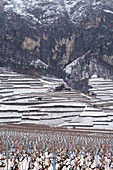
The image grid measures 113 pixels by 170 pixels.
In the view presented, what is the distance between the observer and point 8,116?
40906 millimetres

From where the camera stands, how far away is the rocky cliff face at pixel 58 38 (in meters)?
92.3

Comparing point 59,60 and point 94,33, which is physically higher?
point 94,33

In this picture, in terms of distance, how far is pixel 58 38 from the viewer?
105 metres

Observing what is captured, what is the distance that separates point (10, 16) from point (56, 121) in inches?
2867

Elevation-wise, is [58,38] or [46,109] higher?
[58,38]

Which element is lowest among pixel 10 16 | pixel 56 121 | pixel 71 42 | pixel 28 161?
pixel 56 121

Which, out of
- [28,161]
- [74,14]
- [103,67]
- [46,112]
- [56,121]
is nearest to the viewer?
[28,161]

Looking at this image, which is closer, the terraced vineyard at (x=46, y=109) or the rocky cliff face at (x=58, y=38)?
the terraced vineyard at (x=46, y=109)

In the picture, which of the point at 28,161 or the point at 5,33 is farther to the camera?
the point at 5,33

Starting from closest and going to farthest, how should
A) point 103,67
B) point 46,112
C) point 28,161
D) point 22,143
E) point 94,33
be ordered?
point 28,161, point 22,143, point 46,112, point 103,67, point 94,33

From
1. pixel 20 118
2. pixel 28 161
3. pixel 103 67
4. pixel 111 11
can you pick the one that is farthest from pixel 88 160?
pixel 111 11

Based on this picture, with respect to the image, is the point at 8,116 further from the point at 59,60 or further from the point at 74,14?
the point at 74,14

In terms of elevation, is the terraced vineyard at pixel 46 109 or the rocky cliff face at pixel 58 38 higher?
the rocky cliff face at pixel 58 38

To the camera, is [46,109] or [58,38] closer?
[46,109]
